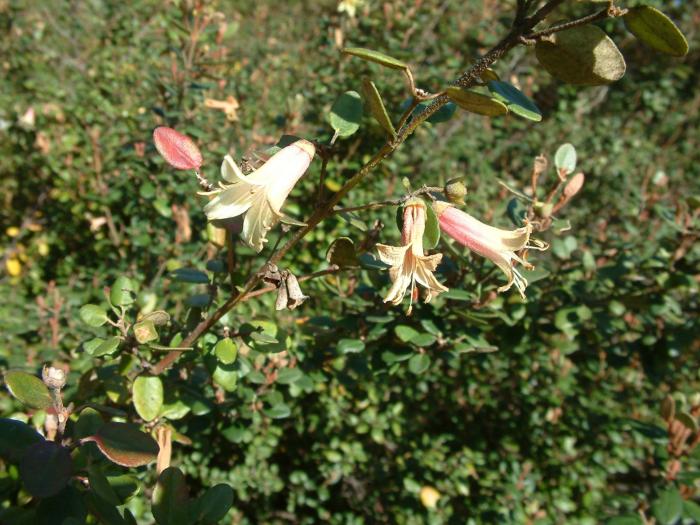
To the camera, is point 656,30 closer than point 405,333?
Yes

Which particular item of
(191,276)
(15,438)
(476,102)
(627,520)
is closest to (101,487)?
(15,438)

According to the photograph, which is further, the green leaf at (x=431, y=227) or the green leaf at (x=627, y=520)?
the green leaf at (x=627, y=520)

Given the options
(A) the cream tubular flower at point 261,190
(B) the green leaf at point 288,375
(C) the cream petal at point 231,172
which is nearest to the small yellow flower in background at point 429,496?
(B) the green leaf at point 288,375

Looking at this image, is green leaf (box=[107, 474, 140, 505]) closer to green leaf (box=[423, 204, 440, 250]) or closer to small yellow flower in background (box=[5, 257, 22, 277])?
green leaf (box=[423, 204, 440, 250])

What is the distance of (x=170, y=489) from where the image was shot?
0.98 meters

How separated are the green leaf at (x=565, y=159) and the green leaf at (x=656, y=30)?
2.40 ft

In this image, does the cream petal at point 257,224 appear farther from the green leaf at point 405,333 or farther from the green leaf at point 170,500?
the green leaf at point 405,333

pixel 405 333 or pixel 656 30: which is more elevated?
pixel 656 30

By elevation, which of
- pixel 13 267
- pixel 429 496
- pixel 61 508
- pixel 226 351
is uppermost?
pixel 226 351

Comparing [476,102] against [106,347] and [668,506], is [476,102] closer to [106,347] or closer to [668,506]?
[106,347]

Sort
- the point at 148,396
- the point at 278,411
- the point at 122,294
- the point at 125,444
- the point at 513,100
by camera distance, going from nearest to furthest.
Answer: the point at 513,100 → the point at 125,444 → the point at 148,396 → the point at 122,294 → the point at 278,411

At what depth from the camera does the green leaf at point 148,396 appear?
1.17m

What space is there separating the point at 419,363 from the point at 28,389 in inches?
37.9

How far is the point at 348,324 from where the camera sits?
1593 mm
